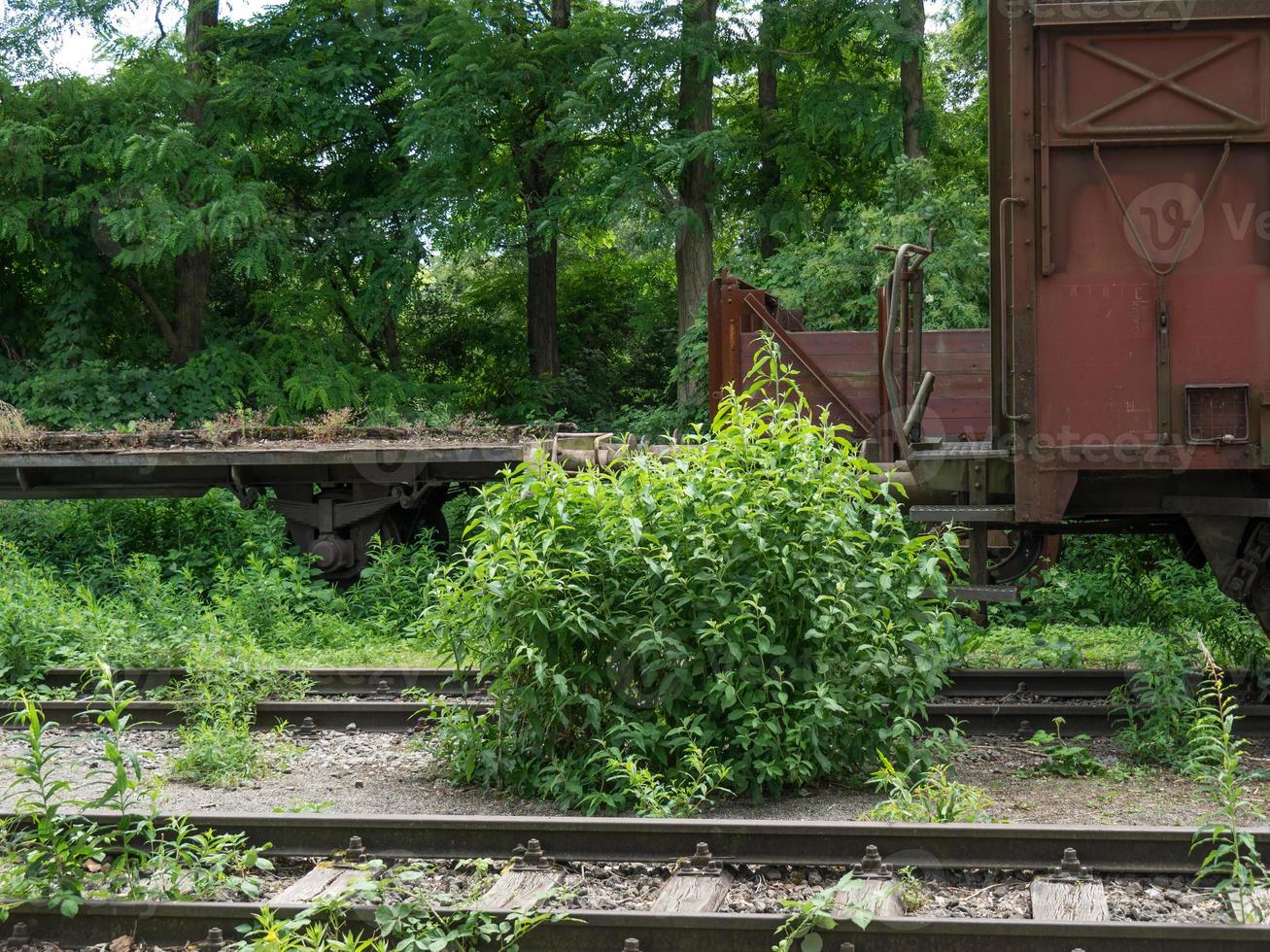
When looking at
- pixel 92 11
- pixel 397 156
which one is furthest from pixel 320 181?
pixel 92 11

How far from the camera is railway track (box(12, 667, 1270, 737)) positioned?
6.43 metres

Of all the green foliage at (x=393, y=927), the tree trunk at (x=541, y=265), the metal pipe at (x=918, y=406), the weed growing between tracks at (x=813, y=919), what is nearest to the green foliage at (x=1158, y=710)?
the metal pipe at (x=918, y=406)

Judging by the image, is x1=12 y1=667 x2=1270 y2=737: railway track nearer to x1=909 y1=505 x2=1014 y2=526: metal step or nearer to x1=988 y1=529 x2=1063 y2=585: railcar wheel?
x1=988 y1=529 x2=1063 y2=585: railcar wheel

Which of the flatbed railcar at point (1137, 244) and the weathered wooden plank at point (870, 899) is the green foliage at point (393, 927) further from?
the flatbed railcar at point (1137, 244)

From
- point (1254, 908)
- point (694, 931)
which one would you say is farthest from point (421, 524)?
point (1254, 908)

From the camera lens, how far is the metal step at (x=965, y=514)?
6000 mm

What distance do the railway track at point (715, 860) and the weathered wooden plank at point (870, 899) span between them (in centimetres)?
3

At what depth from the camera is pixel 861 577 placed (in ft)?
18.3

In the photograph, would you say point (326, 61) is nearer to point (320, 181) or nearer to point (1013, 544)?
point (320, 181)

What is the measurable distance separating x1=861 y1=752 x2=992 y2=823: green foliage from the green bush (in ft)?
1.15

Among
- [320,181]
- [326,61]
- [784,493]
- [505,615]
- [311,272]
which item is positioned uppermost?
[326,61]

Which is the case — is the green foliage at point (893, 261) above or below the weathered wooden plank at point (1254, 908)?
above

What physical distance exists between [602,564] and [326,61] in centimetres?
1753

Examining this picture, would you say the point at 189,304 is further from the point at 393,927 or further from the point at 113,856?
the point at 393,927
